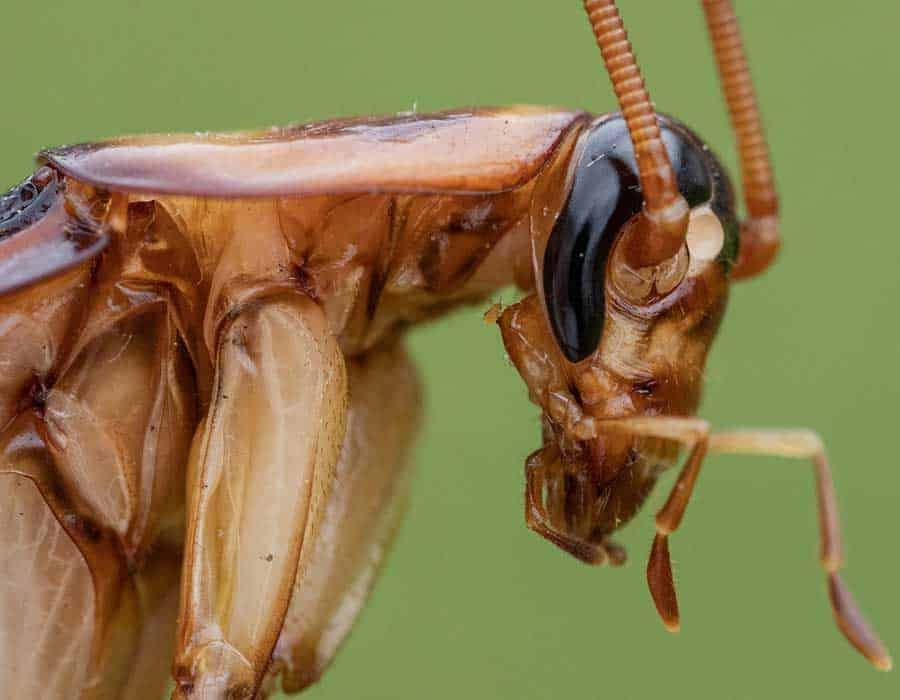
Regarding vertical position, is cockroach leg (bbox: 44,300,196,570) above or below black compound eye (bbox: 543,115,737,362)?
below

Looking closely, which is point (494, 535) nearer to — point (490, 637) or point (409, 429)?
point (490, 637)

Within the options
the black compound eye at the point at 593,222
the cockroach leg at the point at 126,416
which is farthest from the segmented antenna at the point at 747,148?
the cockroach leg at the point at 126,416

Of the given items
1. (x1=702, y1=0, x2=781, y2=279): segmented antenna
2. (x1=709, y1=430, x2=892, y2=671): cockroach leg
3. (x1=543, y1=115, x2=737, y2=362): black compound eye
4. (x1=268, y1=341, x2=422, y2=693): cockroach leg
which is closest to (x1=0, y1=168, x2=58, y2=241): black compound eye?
(x1=268, y1=341, x2=422, y2=693): cockroach leg

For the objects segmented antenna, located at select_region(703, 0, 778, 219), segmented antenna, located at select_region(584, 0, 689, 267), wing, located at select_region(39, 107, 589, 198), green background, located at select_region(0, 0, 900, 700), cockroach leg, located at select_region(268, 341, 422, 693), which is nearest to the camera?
wing, located at select_region(39, 107, 589, 198)

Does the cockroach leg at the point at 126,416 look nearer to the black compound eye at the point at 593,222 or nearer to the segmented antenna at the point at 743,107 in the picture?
the black compound eye at the point at 593,222

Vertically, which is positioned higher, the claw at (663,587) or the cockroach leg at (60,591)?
the claw at (663,587)

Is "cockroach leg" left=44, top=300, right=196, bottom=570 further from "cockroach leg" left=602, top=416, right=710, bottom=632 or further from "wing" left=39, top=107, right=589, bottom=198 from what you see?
"cockroach leg" left=602, top=416, right=710, bottom=632

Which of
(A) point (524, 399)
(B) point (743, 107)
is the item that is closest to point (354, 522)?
(B) point (743, 107)
